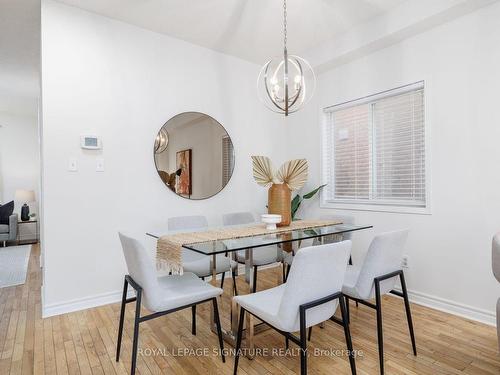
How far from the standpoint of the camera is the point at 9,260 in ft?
14.5

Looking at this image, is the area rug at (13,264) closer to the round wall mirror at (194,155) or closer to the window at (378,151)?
the round wall mirror at (194,155)

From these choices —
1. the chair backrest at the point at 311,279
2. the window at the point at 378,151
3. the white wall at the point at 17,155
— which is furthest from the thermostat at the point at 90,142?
the white wall at the point at 17,155

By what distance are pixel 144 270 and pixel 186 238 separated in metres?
A: 0.46

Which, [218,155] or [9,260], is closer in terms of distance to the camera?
[218,155]

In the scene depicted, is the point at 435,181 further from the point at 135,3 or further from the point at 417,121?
the point at 135,3

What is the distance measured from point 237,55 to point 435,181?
2533 millimetres

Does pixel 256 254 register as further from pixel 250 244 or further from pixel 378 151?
pixel 378 151

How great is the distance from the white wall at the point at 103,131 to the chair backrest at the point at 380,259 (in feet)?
6.70

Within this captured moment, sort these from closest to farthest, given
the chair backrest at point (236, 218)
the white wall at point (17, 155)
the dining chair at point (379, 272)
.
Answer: the dining chair at point (379, 272)
the chair backrest at point (236, 218)
the white wall at point (17, 155)

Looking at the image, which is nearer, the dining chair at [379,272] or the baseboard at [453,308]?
the dining chair at [379,272]

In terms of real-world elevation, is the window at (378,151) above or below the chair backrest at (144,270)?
above

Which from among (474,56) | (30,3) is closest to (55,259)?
(30,3)

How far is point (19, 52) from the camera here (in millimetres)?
3527

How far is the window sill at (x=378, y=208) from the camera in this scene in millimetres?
2761
